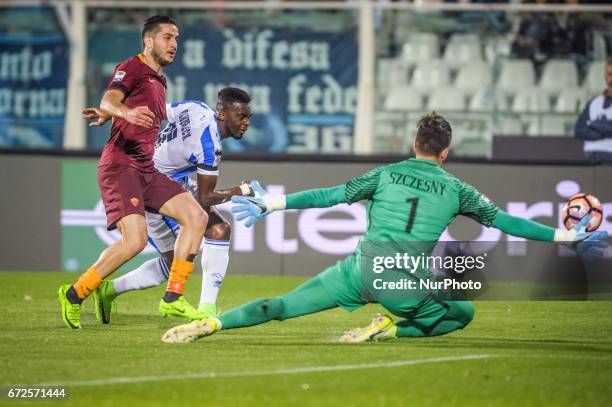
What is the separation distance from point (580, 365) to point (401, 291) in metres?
1.20

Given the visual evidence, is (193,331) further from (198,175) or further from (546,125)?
(546,125)

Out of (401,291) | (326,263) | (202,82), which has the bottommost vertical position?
(326,263)

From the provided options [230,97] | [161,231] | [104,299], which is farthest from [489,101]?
[104,299]

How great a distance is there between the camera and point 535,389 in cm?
639

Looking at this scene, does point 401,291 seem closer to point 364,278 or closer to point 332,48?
point 364,278

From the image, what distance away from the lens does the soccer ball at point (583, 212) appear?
8188mm

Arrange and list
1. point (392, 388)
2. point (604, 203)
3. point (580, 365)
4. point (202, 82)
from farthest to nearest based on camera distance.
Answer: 1. point (202, 82)
2. point (604, 203)
3. point (580, 365)
4. point (392, 388)

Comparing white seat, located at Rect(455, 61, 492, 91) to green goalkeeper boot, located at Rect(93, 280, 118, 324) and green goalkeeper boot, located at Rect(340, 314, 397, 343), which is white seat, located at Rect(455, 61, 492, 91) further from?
green goalkeeper boot, located at Rect(340, 314, 397, 343)

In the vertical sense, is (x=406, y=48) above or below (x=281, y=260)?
above

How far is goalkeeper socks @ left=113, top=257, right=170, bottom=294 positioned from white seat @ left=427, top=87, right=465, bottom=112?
7.15 m

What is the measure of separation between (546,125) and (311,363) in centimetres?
956

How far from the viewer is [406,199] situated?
7.74 metres

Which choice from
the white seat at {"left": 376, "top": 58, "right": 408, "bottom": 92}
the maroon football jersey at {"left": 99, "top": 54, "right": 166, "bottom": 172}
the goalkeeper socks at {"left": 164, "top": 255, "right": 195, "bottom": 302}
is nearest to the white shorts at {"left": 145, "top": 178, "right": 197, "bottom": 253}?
the maroon football jersey at {"left": 99, "top": 54, "right": 166, "bottom": 172}

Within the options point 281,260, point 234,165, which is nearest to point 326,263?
point 281,260
